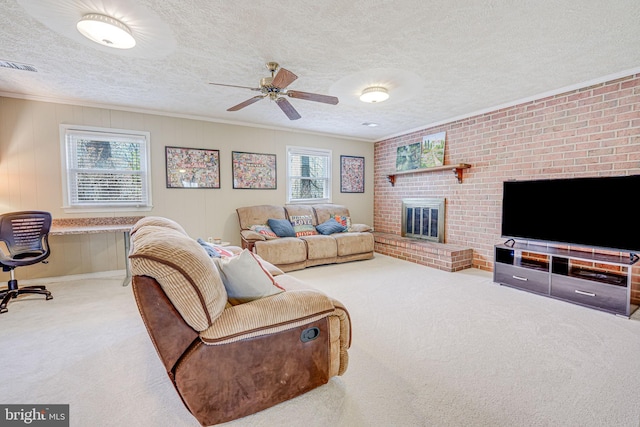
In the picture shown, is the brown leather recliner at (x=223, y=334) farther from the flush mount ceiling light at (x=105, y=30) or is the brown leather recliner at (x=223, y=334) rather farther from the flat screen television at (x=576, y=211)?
the flat screen television at (x=576, y=211)

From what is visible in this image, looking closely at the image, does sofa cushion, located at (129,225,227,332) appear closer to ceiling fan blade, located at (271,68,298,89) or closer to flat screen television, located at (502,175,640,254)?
ceiling fan blade, located at (271,68,298,89)

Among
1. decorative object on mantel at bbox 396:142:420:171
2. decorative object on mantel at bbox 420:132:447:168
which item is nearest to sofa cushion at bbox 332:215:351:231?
decorative object on mantel at bbox 396:142:420:171

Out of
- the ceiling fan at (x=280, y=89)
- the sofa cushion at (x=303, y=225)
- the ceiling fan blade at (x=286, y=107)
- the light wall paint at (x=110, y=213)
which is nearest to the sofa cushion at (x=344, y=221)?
the sofa cushion at (x=303, y=225)

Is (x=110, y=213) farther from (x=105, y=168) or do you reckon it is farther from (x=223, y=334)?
(x=223, y=334)

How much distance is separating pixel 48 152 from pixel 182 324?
4.09 meters

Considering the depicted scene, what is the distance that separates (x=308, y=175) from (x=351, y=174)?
1043mm

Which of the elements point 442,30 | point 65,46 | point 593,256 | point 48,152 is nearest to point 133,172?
point 48,152

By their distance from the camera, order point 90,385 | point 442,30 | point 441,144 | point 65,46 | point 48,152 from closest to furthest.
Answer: point 90,385, point 442,30, point 65,46, point 48,152, point 441,144

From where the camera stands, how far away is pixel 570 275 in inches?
114

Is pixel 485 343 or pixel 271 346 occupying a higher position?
pixel 271 346

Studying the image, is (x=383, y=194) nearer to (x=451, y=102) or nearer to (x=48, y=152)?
(x=451, y=102)

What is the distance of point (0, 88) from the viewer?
323cm

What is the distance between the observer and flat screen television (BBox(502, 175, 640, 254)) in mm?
2637

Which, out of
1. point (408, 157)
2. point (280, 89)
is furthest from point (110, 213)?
point (408, 157)
